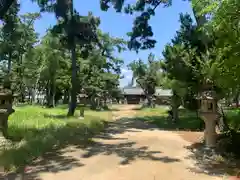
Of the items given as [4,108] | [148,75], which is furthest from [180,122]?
[148,75]

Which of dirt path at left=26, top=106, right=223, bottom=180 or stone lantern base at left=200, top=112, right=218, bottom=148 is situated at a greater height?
stone lantern base at left=200, top=112, right=218, bottom=148

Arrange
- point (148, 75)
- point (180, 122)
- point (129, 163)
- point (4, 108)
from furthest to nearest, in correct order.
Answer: point (148, 75), point (180, 122), point (4, 108), point (129, 163)

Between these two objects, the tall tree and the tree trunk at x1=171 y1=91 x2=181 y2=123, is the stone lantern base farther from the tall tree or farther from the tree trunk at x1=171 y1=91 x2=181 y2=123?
the tall tree

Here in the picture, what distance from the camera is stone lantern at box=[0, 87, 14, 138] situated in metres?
11.6

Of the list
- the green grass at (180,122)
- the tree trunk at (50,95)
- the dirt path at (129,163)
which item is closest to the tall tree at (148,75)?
the tree trunk at (50,95)

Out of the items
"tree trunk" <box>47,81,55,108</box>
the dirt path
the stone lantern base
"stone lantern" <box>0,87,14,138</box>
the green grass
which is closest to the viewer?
the dirt path

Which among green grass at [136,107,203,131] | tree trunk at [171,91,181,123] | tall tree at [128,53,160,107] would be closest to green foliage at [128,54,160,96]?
tall tree at [128,53,160,107]

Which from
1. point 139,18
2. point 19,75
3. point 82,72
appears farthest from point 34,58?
point 139,18

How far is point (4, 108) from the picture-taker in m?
11.8

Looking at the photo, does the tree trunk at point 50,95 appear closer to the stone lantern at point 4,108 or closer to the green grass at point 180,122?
the green grass at point 180,122

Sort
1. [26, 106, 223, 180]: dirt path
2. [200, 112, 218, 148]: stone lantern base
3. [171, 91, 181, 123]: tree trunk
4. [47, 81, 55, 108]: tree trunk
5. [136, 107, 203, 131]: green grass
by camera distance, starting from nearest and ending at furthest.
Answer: [26, 106, 223, 180]: dirt path < [200, 112, 218, 148]: stone lantern base < [136, 107, 203, 131]: green grass < [171, 91, 181, 123]: tree trunk < [47, 81, 55, 108]: tree trunk

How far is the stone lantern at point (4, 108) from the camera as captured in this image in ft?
38.0

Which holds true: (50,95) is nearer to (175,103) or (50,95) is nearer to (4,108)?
(175,103)

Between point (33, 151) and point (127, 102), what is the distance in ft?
211
